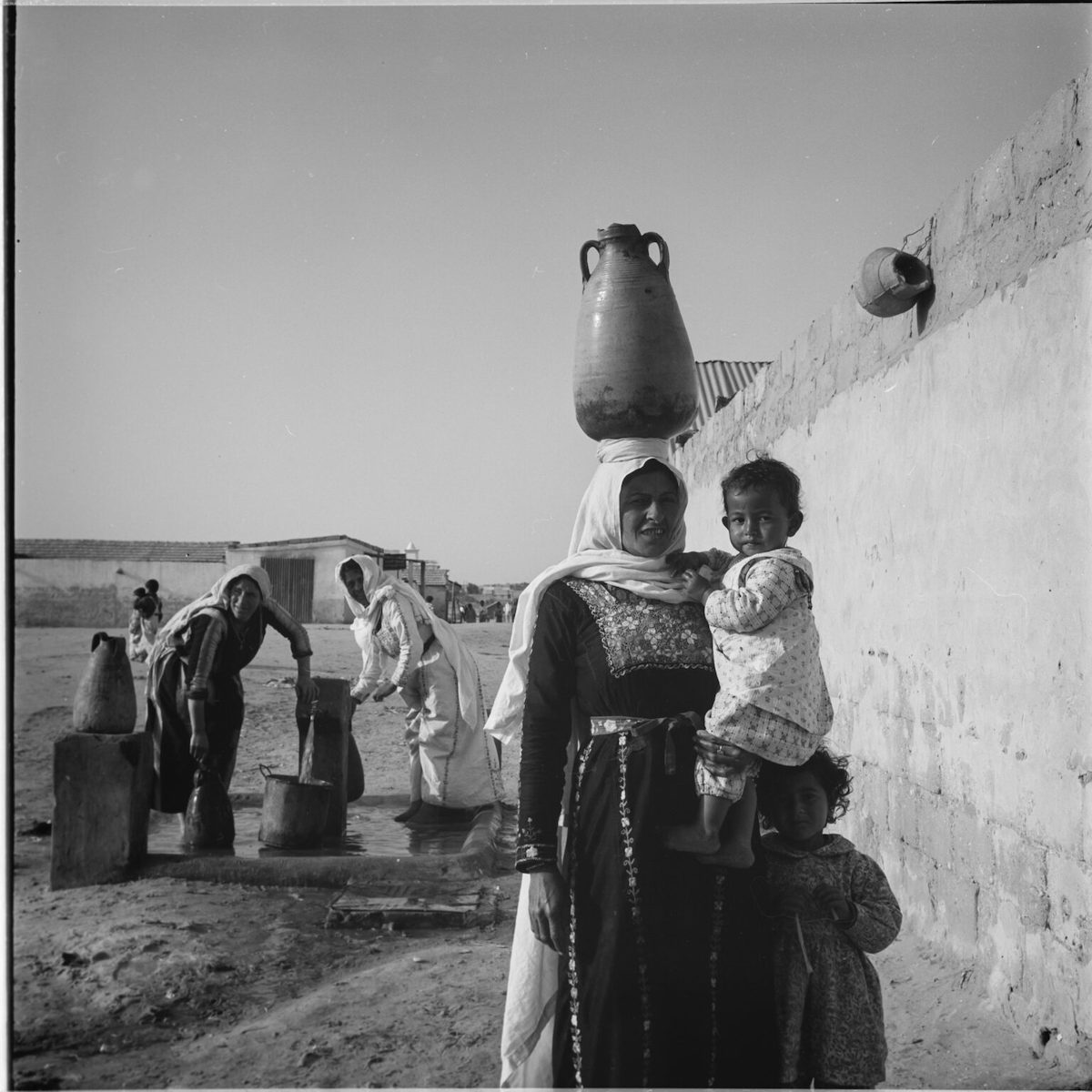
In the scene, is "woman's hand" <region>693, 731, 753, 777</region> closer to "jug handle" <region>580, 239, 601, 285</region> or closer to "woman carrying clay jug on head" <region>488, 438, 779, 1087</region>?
Answer: "woman carrying clay jug on head" <region>488, 438, 779, 1087</region>

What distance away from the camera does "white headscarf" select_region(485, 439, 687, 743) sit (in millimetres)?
2443

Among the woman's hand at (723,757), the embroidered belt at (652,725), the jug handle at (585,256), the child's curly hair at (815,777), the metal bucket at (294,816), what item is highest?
the jug handle at (585,256)

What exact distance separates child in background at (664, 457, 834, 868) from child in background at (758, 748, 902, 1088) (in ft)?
0.37

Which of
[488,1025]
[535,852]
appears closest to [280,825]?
[488,1025]

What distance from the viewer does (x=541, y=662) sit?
7.95 ft

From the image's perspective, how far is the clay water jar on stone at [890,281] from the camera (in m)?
3.75

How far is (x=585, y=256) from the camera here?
329cm

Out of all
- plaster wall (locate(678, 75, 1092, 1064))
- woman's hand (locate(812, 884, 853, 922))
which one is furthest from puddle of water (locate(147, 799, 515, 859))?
woman's hand (locate(812, 884, 853, 922))

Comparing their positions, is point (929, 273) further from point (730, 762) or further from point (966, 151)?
point (730, 762)

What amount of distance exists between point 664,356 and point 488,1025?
2136 millimetres

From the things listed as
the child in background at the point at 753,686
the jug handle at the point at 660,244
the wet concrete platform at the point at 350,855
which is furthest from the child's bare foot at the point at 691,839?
the wet concrete platform at the point at 350,855

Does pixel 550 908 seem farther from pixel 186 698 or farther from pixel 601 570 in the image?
pixel 186 698

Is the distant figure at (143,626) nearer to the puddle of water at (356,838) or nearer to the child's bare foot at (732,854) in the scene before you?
the puddle of water at (356,838)

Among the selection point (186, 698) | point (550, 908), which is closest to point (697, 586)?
point (550, 908)
